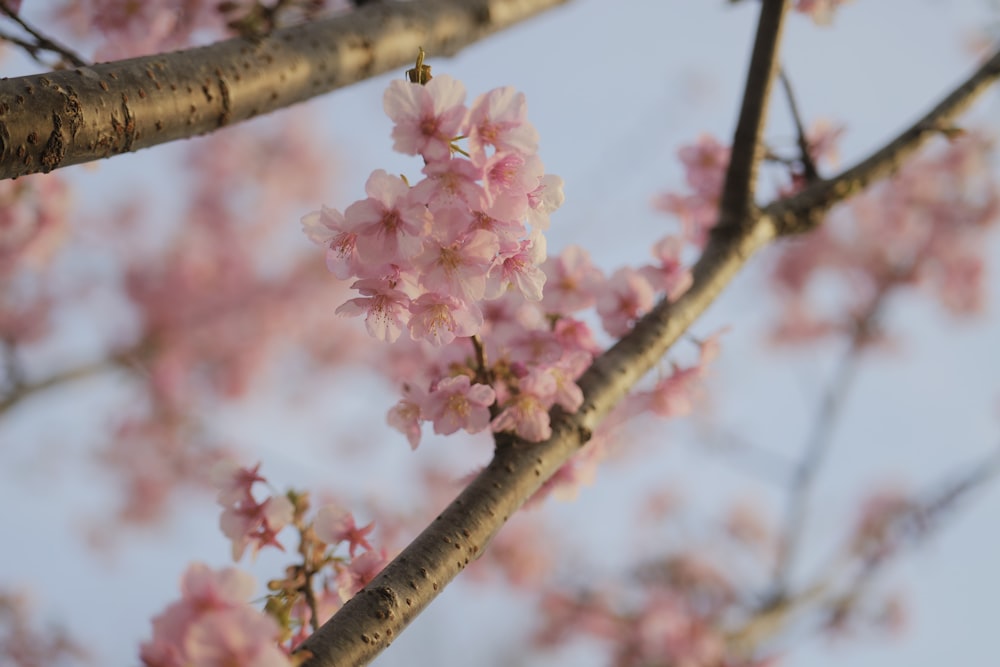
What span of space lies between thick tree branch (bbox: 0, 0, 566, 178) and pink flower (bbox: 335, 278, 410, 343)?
0.47 m

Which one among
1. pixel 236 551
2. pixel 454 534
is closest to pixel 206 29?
pixel 236 551

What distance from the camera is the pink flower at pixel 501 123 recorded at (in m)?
1.03

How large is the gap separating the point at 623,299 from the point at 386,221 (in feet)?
2.21

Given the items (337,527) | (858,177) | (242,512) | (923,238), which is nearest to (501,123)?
(337,527)

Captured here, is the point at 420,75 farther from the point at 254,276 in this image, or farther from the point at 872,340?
the point at 254,276

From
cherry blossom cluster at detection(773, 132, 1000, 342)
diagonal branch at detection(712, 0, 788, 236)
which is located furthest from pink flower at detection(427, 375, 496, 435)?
cherry blossom cluster at detection(773, 132, 1000, 342)

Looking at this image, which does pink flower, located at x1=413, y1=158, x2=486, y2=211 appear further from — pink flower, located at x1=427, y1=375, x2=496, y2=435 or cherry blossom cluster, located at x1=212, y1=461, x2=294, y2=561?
cherry blossom cluster, located at x1=212, y1=461, x2=294, y2=561

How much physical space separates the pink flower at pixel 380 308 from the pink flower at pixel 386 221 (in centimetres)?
6

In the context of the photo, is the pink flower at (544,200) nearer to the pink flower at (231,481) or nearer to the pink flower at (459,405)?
the pink flower at (459,405)

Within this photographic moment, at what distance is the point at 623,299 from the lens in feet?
5.19

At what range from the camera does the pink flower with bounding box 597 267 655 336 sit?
1.57 m

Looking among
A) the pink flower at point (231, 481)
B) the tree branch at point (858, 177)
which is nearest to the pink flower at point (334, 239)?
Answer: the pink flower at point (231, 481)

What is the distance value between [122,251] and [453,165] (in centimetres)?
885

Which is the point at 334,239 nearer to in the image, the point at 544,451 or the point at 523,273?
the point at 523,273
